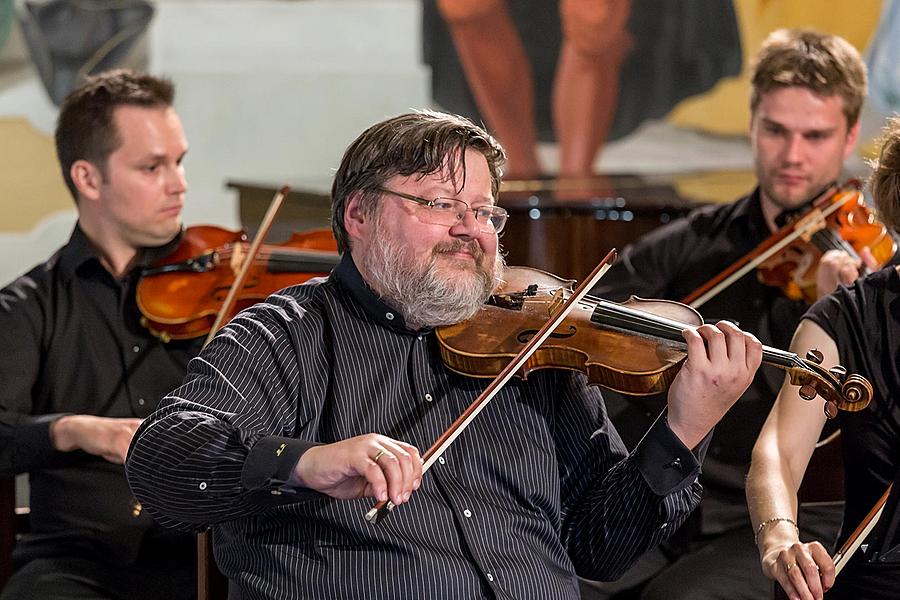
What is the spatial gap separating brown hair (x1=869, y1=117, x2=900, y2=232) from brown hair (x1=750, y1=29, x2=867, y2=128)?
28.9 inches

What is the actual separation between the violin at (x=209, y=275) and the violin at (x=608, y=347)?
2.26 feet

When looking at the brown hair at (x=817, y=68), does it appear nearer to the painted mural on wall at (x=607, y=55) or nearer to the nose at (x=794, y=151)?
the nose at (x=794, y=151)

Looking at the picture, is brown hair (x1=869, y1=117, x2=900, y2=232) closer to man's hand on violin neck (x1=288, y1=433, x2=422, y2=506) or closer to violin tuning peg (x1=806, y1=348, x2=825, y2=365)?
violin tuning peg (x1=806, y1=348, x2=825, y2=365)

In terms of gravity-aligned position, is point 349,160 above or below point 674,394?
above

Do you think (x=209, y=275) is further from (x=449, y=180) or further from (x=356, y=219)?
(x=449, y=180)

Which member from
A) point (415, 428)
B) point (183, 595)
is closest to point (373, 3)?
point (183, 595)

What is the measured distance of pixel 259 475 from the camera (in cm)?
148

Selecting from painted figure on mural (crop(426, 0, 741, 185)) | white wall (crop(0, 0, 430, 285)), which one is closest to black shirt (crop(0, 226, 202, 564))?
white wall (crop(0, 0, 430, 285))

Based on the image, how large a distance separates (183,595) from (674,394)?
1048 mm

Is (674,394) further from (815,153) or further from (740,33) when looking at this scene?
(740,33)

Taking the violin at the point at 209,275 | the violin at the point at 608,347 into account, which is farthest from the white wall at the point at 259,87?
the violin at the point at 608,347

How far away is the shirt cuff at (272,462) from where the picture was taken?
147 centimetres

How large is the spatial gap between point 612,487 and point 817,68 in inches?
50.0

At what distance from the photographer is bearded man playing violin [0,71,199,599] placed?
2.16 m
